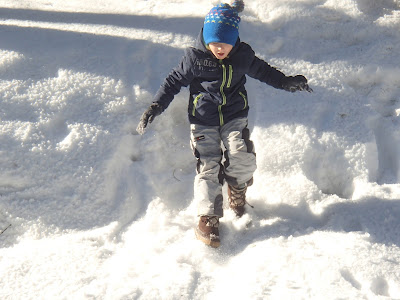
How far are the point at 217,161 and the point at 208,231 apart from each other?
443 millimetres

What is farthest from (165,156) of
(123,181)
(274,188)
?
(274,188)

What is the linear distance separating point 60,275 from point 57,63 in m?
1.98

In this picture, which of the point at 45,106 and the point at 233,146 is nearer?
the point at 233,146

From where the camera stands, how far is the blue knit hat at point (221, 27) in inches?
93.0

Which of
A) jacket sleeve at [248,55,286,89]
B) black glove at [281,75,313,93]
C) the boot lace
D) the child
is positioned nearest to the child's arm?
the child

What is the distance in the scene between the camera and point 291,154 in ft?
9.80

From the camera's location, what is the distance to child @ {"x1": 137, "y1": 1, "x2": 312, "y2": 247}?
8.29 feet

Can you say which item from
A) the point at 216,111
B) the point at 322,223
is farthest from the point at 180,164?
the point at 322,223

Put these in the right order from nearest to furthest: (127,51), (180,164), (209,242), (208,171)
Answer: (209,242) → (208,171) → (180,164) → (127,51)

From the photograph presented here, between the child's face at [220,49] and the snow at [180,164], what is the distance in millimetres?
887

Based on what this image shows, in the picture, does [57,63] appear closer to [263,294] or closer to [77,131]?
[77,131]

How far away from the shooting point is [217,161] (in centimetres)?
266

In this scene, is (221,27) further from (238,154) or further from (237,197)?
(237,197)

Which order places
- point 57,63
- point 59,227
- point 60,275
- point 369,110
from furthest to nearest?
point 57,63
point 369,110
point 59,227
point 60,275
